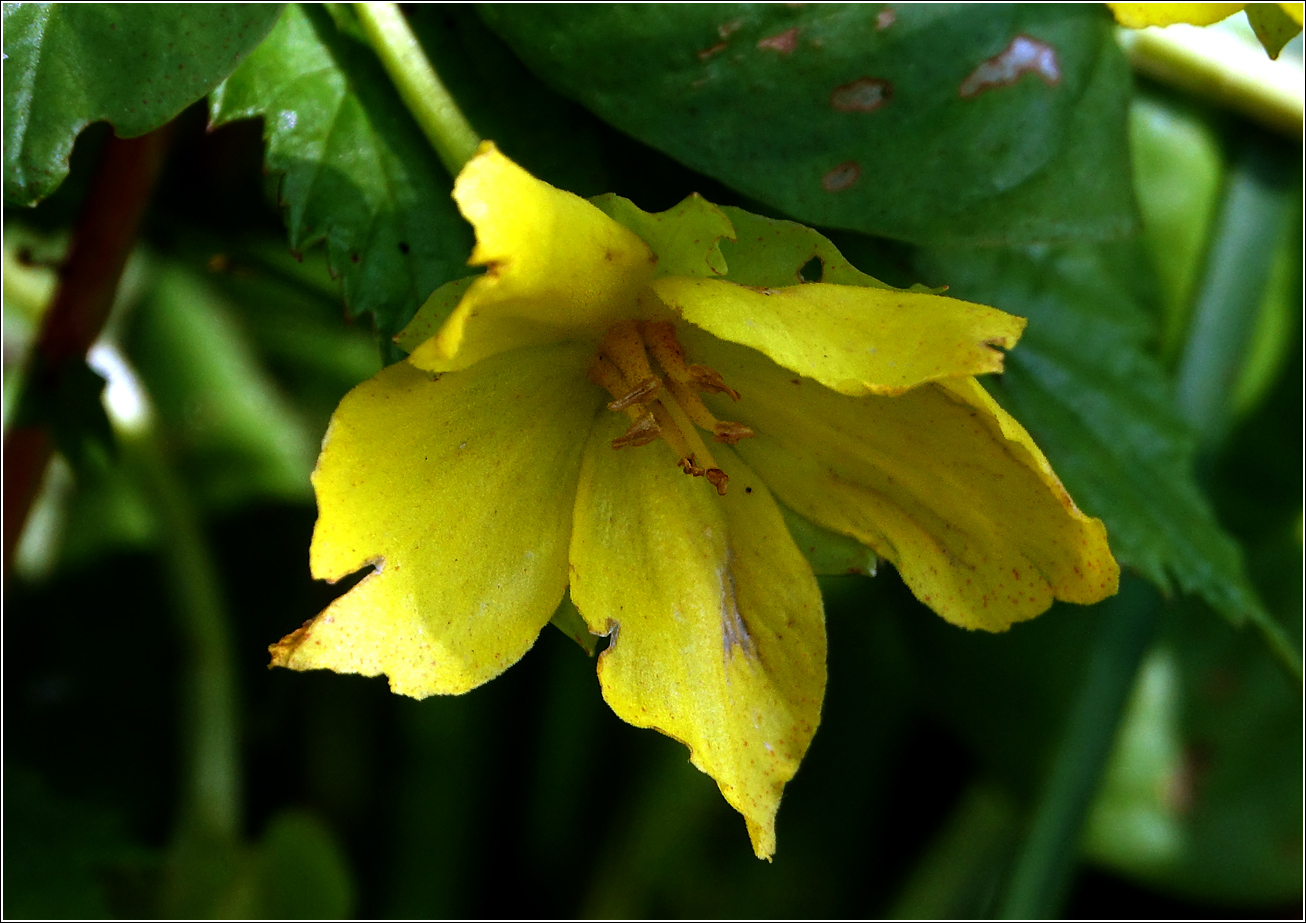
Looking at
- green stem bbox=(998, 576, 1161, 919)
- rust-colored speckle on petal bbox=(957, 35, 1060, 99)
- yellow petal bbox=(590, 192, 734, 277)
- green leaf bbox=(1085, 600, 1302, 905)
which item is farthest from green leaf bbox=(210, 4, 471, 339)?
green leaf bbox=(1085, 600, 1302, 905)

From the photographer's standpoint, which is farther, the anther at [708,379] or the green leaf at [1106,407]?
the green leaf at [1106,407]

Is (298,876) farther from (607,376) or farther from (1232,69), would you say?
(1232,69)

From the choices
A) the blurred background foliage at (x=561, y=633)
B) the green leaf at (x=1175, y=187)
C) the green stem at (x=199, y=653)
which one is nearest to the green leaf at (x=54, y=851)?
the blurred background foliage at (x=561, y=633)

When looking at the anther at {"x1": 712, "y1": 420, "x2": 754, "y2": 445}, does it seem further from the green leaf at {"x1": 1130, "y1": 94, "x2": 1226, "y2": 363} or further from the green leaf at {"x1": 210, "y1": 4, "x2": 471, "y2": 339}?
the green leaf at {"x1": 1130, "y1": 94, "x2": 1226, "y2": 363}

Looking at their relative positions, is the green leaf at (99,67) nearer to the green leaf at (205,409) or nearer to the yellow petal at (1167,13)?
the yellow petal at (1167,13)

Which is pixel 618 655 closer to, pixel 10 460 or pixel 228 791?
pixel 10 460
